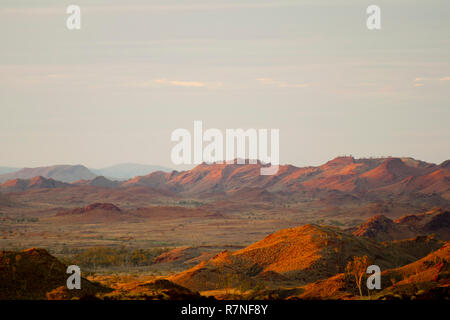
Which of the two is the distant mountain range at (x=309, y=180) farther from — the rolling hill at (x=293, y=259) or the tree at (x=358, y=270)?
the tree at (x=358, y=270)

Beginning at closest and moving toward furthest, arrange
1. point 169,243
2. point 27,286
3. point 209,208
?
point 27,286 < point 169,243 < point 209,208

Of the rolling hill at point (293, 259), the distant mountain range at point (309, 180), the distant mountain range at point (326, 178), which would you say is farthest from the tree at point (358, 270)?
the distant mountain range at point (326, 178)

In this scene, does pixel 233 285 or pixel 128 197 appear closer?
pixel 233 285

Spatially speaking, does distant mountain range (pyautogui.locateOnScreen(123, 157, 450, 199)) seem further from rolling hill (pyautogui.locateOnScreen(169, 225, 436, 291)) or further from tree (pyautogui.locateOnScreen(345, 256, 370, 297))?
tree (pyautogui.locateOnScreen(345, 256, 370, 297))

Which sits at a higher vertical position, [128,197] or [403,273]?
[403,273]

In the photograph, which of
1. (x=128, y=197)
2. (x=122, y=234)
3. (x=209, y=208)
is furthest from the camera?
(x=128, y=197)

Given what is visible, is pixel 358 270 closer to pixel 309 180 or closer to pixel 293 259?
pixel 293 259

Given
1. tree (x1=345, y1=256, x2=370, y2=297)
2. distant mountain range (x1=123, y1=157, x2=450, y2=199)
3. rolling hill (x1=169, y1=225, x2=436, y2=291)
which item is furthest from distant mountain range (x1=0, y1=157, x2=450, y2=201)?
tree (x1=345, y1=256, x2=370, y2=297)

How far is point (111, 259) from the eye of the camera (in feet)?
128
